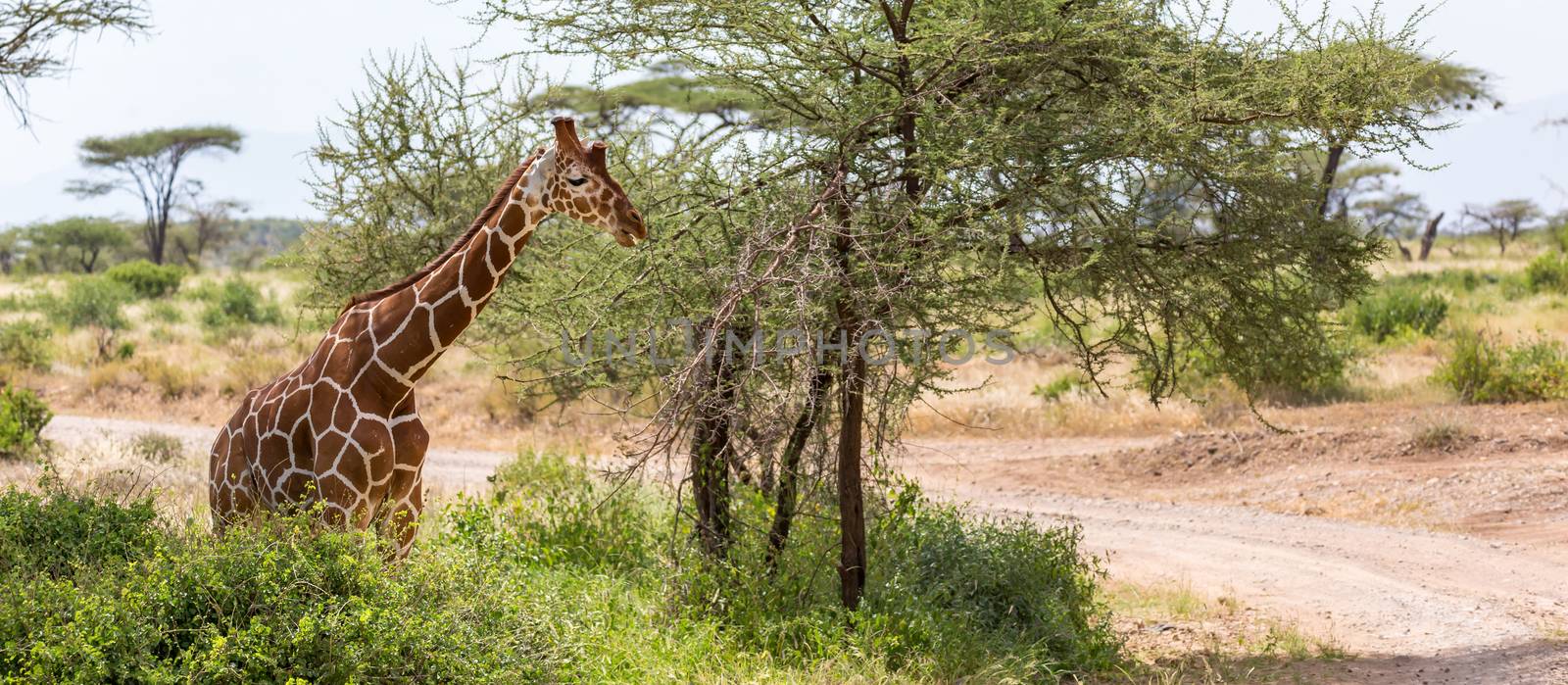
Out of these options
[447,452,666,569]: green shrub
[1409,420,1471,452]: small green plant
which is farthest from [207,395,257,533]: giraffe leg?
[1409,420,1471,452]: small green plant

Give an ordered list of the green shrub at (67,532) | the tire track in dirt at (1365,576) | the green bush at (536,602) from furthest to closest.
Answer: the tire track in dirt at (1365,576), the green shrub at (67,532), the green bush at (536,602)

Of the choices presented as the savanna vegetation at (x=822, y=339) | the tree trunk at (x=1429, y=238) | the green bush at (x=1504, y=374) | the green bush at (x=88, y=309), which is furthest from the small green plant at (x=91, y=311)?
the tree trunk at (x=1429, y=238)

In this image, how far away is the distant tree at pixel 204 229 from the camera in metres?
57.5

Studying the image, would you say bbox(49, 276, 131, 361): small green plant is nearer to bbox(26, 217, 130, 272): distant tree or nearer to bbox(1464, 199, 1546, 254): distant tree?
bbox(26, 217, 130, 272): distant tree

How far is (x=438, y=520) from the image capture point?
996 centimetres

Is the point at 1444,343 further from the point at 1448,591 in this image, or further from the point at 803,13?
the point at 803,13

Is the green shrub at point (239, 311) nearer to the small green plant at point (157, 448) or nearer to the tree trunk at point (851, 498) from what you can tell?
the small green plant at point (157, 448)

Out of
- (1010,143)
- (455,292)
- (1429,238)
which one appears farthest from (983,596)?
(1429,238)

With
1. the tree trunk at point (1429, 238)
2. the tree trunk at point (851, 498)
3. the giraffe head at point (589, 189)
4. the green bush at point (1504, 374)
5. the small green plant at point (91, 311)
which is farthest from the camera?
the tree trunk at point (1429, 238)

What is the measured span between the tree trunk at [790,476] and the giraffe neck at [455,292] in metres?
1.85

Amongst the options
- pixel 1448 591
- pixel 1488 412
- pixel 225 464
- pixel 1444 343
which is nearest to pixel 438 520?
pixel 225 464

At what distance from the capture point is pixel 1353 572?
10609 millimetres

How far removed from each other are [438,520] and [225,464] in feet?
10.9

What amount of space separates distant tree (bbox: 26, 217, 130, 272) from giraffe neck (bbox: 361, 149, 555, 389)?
48.7 metres
